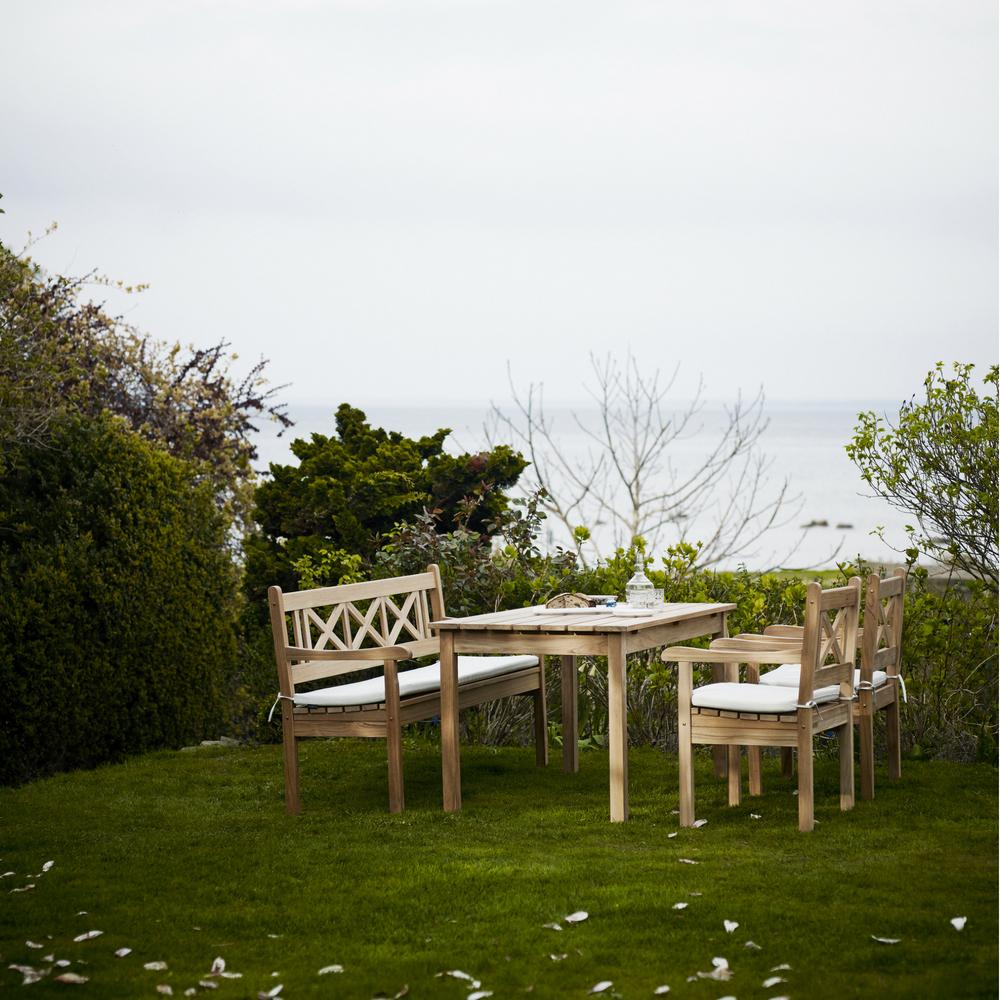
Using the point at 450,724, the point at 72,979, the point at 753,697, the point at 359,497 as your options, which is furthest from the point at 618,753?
the point at 359,497

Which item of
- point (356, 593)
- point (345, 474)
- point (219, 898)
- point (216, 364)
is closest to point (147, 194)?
point (216, 364)

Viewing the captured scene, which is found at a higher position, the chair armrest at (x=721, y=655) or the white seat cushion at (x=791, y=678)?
the chair armrest at (x=721, y=655)

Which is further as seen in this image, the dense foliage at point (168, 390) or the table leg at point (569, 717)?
the dense foliage at point (168, 390)

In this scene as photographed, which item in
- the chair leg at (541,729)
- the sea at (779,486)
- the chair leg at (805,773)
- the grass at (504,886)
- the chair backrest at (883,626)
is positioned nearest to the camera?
the grass at (504,886)

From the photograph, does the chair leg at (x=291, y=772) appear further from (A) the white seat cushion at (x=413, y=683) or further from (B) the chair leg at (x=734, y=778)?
(B) the chair leg at (x=734, y=778)

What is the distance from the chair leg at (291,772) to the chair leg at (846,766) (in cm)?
235

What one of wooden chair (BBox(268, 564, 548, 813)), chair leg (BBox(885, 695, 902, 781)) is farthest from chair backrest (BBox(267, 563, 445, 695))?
chair leg (BBox(885, 695, 902, 781))

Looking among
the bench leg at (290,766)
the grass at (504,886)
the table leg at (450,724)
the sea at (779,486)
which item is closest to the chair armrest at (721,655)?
the grass at (504,886)

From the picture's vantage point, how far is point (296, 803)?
5.79 meters

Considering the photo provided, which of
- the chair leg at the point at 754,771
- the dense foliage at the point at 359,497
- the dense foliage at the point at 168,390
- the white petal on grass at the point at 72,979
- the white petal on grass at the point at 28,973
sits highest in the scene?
the dense foliage at the point at 168,390

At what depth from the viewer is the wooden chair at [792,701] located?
504cm

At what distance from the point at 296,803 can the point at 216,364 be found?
7482 millimetres

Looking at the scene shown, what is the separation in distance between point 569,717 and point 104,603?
8.43ft

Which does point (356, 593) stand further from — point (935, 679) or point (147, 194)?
point (147, 194)
